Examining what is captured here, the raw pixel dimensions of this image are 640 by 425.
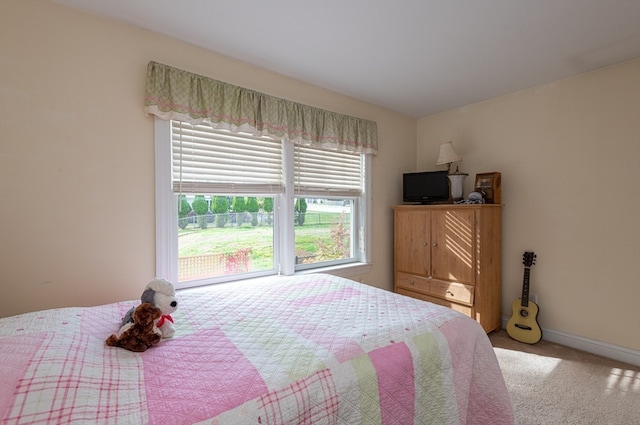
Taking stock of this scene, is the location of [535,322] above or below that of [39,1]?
below

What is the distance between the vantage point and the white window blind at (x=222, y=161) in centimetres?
212

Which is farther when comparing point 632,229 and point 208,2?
point 632,229

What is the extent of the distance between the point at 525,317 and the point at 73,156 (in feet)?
12.6

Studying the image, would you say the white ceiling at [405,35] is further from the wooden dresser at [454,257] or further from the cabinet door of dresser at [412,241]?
the cabinet door of dresser at [412,241]

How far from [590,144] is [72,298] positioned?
13.3 ft

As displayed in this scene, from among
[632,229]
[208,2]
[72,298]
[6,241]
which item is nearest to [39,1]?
[208,2]

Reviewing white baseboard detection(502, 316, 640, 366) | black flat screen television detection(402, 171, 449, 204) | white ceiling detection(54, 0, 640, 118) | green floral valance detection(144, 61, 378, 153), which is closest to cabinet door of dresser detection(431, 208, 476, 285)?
black flat screen television detection(402, 171, 449, 204)

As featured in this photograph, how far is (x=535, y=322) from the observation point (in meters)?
2.74

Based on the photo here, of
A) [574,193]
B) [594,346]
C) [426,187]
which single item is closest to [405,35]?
[426,187]

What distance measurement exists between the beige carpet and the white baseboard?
0.18 ft

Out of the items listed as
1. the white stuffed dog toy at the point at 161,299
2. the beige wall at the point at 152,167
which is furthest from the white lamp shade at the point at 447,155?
the white stuffed dog toy at the point at 161,299

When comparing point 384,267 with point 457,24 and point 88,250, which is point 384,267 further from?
point 88,250

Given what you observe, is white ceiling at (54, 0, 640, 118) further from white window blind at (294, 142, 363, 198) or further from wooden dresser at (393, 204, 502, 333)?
wooden dresser at (393, 204, 502, 333)

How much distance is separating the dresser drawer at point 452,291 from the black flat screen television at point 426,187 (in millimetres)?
919
